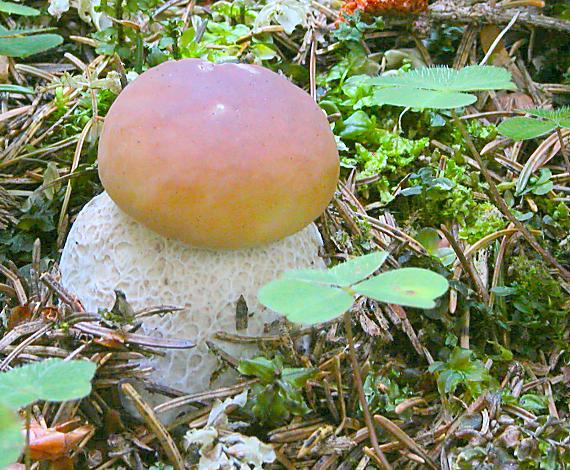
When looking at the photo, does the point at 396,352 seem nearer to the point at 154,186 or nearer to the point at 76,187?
the point at 154,186

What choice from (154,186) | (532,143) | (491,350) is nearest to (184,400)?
(154,186)

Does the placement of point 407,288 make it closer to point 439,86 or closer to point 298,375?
point 298,375

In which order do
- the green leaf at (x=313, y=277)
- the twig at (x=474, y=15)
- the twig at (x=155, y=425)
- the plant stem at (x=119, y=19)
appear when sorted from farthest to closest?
the twig at (x=474, y=15), the plant stem at (x=119, y=19), the twig at (x=155, y=425), the green leaf at (x=313, y=277)

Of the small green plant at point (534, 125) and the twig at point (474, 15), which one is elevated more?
the twig at point (474, 15)

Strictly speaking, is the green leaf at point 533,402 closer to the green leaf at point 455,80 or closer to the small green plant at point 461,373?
the small green plant at point 461,373

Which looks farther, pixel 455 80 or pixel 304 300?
pixel 455 80

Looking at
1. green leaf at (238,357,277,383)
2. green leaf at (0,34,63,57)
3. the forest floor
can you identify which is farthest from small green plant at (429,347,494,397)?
green leaf at (0,34,63,57)

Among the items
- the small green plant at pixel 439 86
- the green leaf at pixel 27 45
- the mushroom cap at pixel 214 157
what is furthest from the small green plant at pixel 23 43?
the small green plant at pixel 439 86

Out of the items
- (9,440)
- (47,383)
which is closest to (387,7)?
(47,383)
